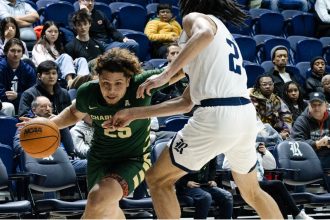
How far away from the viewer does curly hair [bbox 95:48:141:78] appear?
5430mm

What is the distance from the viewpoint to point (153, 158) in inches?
329

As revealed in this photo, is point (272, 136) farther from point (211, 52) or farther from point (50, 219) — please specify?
point (211, 52)

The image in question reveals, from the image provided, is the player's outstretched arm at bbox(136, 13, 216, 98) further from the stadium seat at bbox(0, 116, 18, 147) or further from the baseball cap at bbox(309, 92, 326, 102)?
the baseball cap at bbox(309, 92, 326, 102)

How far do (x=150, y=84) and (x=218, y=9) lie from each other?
2.56 feet

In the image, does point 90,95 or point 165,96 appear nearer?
→ point 90,95

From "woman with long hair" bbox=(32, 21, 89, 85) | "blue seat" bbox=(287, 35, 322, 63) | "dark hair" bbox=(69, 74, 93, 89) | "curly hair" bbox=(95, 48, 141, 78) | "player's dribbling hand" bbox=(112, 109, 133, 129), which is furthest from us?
"blue seat" bbox=(287, 35, 322, 63)

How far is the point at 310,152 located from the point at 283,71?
2.43 m

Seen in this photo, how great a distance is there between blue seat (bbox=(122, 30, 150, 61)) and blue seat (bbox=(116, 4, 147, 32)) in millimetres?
584

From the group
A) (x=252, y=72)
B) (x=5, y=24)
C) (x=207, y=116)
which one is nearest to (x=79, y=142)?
(x=5, y=24)

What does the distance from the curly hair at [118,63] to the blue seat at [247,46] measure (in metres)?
6.53

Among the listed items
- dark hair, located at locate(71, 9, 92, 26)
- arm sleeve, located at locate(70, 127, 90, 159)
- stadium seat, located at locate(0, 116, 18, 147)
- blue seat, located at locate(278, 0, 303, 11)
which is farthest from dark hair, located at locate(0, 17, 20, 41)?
blue seat, located at locate(278, 0, 303, 11)

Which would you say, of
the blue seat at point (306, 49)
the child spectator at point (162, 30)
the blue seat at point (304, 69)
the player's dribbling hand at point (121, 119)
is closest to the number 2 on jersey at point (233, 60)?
the player's dribbling hand at point (121, 119)

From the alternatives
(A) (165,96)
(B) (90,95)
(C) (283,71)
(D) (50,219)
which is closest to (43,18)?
(A) (165,96)

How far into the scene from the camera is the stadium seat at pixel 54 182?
25.2ft
